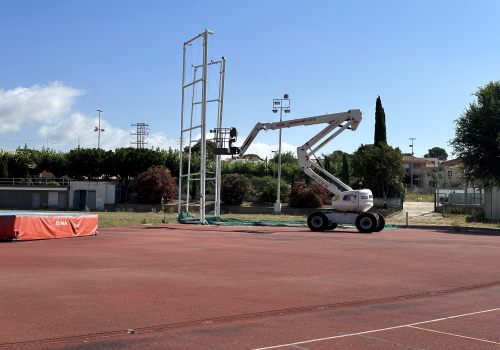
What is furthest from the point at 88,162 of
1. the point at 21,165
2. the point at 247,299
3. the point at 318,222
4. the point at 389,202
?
the point at 247,299

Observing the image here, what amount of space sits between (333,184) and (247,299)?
68.3 ft

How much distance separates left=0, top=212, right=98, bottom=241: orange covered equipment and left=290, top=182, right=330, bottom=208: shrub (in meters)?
32.2

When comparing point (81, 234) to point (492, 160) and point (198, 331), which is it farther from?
point (492, 160)

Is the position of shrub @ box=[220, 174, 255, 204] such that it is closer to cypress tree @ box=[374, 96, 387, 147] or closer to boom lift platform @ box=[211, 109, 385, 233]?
cypress tree @ box=[374, 96, 387, 147]

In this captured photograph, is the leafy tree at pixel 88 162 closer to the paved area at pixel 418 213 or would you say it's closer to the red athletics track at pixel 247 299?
the paved area at pixel 418 213

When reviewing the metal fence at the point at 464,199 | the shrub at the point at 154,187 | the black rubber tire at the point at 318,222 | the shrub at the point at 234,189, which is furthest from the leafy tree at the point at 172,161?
the black rubber tire at the point at 318,222

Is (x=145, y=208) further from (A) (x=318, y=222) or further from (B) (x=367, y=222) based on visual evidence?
(B) (x=367, y=222)

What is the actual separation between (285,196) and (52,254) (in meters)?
44.0

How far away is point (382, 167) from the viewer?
51.0 metres

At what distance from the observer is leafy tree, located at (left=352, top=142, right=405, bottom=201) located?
167 ft

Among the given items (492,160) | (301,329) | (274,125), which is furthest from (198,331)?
(492,160)

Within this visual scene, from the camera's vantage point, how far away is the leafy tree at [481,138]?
35.6 metres

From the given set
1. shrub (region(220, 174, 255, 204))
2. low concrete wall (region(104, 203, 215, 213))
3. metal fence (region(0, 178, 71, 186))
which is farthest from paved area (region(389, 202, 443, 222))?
metal fence (region(0, 178, 71, 186))

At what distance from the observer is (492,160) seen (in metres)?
35.7
